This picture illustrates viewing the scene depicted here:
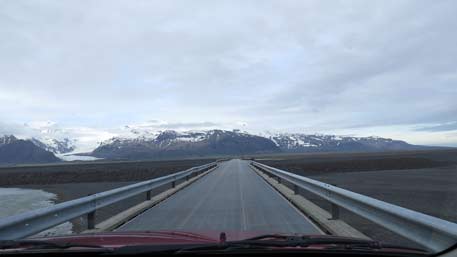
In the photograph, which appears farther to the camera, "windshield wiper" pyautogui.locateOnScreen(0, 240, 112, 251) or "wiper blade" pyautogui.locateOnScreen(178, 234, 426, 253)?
"windshield wiper" pyautogui.locateOnScreen(0, 240, 112, 251)

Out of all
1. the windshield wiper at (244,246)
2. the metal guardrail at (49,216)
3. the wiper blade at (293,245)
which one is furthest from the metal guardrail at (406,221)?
the metal guardrail at (49,216)

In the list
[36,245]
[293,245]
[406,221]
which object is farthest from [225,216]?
[293,245]

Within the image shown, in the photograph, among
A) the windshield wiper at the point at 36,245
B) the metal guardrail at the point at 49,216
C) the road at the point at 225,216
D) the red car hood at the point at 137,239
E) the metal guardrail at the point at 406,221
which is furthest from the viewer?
the road at the point at 225,216

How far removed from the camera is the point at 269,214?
541 inches

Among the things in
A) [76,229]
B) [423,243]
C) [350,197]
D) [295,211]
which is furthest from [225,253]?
[295,211]

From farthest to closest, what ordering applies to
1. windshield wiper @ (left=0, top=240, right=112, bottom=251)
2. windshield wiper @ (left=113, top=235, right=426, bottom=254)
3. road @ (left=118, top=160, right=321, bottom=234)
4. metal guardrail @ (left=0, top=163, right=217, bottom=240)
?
road @ (left=118, top=160, right=321, bottom=234)
metal guardrail @ (left=0, top=163, right=217, bottom=240)
windshield wiper @ (left=0, top=240, right=112, bottom=251)
windshield wiper @ (left=113, top=235, right=426, bottom=254)

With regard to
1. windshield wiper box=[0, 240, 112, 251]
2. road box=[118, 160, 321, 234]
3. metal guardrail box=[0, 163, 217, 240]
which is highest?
windshield wiper box=[0, 240, 112, 251]

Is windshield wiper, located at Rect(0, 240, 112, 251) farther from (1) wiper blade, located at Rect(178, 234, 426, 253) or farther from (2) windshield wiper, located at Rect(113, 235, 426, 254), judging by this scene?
(1) wiper blade, located at Rect(178, 234, 426, 253)

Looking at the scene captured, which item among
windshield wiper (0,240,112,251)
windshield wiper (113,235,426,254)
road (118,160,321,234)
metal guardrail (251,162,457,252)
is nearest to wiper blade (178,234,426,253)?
windshield wiper (113,235,426,254)

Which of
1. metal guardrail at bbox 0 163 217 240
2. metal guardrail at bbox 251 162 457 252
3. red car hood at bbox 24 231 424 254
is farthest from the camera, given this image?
metal guardrail at bbox 0 163 217 240

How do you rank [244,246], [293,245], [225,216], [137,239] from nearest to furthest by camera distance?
1. [244,246]
2. [293,245]
3. [137,239]
4. [225,216]

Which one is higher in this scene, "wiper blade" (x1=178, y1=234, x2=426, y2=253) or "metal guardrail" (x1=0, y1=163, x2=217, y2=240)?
"wiper blade" (x1=178, y1=234, x2=426, y2=253)

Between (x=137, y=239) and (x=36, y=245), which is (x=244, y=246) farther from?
(x=36, y=245)

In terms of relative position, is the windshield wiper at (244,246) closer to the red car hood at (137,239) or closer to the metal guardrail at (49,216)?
the red car hood at (137,239)
